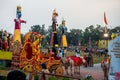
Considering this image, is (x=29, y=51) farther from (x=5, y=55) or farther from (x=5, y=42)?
(x=5, y=42)

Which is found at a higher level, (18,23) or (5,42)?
(18,23)

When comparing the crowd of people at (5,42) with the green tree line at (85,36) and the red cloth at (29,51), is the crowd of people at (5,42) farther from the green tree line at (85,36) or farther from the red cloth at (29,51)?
the green tree line at (85,36)

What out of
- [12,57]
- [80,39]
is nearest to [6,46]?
[12,57]

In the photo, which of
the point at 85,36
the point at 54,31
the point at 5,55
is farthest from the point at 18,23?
the point at 85,36

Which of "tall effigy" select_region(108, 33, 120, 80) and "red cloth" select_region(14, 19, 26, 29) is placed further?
"red cloth" select_region(14, 19, 26, 29)

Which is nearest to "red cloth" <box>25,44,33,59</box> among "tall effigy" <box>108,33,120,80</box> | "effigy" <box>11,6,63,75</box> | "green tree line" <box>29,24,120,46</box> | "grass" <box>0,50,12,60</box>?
"effigy" <box>11,6,63,75</box>

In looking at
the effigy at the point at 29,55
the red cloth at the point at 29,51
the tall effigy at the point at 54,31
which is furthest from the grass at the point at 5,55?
the tall effigy at the point at 54,31

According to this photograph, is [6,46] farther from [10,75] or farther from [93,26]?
[93,26]

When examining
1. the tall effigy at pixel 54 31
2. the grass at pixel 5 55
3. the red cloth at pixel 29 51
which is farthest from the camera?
the tall effigy at pixel 54 31

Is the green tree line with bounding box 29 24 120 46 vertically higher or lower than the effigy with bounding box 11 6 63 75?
higher

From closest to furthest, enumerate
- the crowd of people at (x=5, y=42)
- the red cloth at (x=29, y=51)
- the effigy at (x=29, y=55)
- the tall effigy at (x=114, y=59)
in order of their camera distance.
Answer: the tall effigy at (x=114, y=59) → the effigy at (x=29, y=55) → the red cloth at (x=29, y=51) → the crowd of people at (x=5, y=42)

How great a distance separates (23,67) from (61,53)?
1717 cm

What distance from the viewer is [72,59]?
21.9 metres

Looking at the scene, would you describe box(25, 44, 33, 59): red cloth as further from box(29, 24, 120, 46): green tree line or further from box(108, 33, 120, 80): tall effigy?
box(29, 24, 120, 46): green tree line
